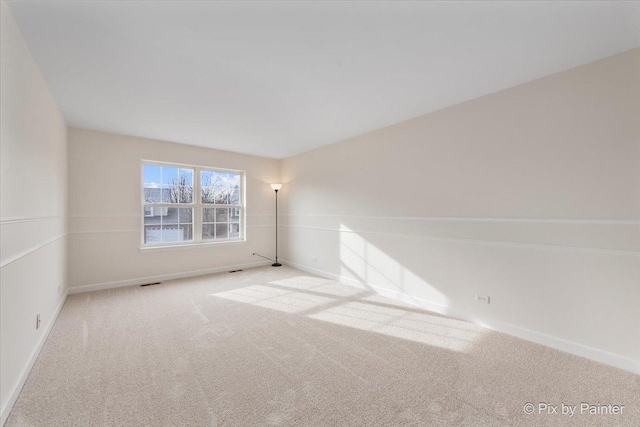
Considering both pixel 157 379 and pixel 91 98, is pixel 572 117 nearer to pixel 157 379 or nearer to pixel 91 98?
pixel 157 379

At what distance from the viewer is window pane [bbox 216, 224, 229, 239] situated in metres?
5.23

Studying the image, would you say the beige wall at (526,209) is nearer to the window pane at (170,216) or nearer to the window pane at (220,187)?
the window pane at (220,187)

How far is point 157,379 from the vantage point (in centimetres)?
190

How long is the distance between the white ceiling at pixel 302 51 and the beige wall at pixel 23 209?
0.28m

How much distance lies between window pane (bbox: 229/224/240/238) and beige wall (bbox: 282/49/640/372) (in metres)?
2.84

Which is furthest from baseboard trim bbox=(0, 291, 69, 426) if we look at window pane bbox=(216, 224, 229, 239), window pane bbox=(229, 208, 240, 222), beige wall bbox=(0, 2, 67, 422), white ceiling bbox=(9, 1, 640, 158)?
window pane bbox=(229, 208, 240, 222)

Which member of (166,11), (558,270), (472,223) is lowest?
(558,270)

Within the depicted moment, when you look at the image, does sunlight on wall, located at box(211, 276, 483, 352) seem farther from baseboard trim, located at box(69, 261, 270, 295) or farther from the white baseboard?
baseboard trim, located at box(69, 261, 270, 295)

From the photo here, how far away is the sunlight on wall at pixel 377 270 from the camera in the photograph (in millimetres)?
3330

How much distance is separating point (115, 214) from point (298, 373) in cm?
385

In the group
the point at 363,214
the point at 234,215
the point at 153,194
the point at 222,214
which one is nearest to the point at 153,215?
the point at 153,194

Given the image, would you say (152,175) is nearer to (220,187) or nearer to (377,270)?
(220,187)

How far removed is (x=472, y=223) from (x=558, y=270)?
0.80 metres

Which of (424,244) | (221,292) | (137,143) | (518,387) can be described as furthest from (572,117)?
(137,143)
